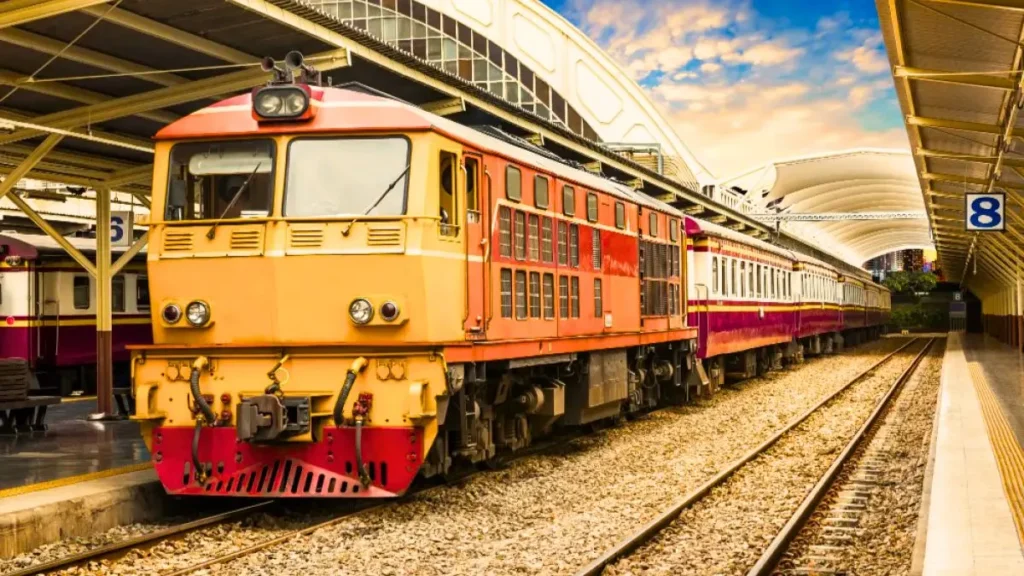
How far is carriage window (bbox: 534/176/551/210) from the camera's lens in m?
13.5

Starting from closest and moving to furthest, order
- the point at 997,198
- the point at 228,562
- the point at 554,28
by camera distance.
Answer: the point at 228,562, the point at 997,198, the point at 554,28

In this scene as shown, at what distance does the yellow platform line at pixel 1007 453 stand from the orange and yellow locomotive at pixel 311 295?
16.2ft

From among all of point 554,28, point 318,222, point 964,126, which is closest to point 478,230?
point 318,222

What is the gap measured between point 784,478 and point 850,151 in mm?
63287

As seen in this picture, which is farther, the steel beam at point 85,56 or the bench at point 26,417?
the bench at point 26,417

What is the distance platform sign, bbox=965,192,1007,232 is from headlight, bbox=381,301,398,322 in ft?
53.9

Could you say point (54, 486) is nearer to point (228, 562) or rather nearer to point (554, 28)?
point (228, 562)

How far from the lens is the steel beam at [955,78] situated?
1501cm

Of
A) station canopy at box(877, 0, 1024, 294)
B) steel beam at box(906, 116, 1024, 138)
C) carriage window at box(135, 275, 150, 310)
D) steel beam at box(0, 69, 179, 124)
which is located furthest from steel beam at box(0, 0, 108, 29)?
carriage window at box(135, 275, 150, 310)

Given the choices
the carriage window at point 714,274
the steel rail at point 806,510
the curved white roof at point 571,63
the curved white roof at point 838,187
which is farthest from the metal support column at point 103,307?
the curved white roof at point 838,187

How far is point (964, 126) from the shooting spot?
17.4 meters

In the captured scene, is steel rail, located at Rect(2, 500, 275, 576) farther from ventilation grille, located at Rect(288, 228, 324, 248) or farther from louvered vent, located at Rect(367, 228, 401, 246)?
louvered vent, located at Rect(367, 228, 401, 246)

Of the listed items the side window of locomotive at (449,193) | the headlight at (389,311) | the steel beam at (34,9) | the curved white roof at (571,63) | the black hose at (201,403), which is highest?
the curved white roof at (571,63)

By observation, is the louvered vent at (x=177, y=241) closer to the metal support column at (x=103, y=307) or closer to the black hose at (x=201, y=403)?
the black hose at (x=201, y=403)
